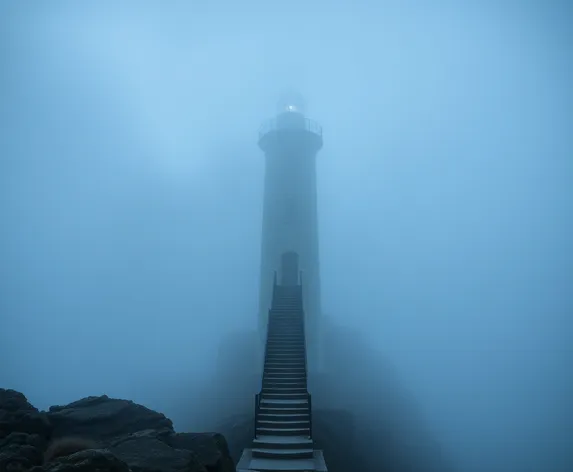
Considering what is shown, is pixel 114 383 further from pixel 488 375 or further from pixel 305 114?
pixel 488 375

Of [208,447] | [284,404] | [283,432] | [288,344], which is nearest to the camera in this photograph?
→ [208,447]

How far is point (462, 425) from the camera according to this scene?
47.3 m

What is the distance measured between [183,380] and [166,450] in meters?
26.5

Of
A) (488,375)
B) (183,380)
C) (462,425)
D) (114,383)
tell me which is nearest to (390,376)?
(183,380)

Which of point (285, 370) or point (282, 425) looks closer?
point (282, 425)

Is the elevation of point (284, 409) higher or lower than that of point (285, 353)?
lower

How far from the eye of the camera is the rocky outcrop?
6484 millimetres

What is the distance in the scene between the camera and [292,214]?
2403 cm

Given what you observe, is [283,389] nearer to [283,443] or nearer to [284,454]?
[283,443]

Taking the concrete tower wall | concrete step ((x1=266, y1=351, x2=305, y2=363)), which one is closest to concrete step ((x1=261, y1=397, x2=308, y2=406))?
concrete step ((x1=266, y1=351, x2=305, y2=363))

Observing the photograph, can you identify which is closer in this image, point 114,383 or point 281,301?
point 281,301

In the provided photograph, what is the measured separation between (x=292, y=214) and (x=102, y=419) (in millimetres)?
16501

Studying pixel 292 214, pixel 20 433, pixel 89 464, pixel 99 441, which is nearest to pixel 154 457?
pixel 89 464

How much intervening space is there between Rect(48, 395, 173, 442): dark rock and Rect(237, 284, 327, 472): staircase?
2872 mm
